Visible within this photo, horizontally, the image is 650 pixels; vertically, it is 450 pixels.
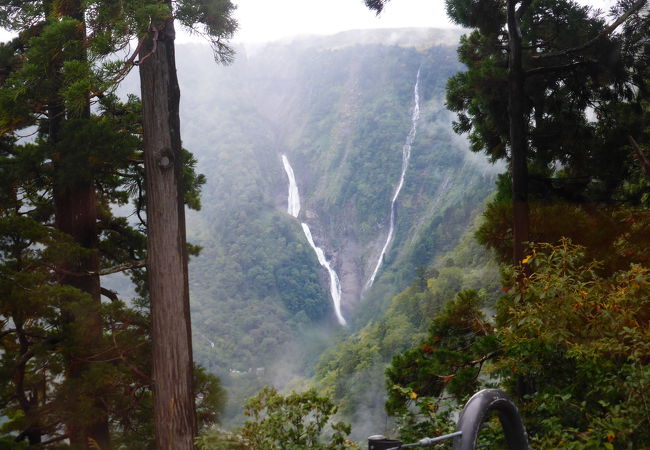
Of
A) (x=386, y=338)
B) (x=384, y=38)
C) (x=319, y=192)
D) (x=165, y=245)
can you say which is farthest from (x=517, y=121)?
(x=384, y=38)

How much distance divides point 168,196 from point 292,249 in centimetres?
1205

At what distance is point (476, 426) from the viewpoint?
109cm

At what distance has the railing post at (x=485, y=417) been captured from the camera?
108 cm

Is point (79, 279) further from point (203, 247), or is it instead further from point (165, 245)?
point (165, 245)

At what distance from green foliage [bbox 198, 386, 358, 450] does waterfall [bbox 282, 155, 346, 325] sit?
32.8 feet

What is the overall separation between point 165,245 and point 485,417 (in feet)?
7.25

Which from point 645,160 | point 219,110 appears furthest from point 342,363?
point 219,110

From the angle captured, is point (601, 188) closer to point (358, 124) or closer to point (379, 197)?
point (379, 197)

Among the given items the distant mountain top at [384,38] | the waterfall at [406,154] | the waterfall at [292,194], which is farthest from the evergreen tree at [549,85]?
the distant mountain top at [384,38]

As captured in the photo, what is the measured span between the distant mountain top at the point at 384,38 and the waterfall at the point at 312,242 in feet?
14.7

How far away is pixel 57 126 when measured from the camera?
399cm

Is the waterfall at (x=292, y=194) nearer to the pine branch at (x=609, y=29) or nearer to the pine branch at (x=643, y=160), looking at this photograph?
the pine branch at (x=609, y=29)

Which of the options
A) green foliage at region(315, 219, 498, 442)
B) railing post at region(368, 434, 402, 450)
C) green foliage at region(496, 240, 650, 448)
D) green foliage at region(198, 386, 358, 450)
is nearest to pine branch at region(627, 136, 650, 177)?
green foliage at region(496, 240, 650, 448)

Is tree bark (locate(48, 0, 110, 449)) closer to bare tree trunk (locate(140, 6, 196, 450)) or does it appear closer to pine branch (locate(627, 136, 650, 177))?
bare tree trunk (locate(140, 6, 196, 450))
